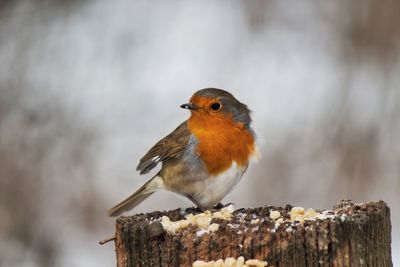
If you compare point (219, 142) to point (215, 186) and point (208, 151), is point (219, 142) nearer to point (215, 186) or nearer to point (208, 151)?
point (208, 151)

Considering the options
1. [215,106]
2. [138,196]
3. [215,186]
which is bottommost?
[215,186]

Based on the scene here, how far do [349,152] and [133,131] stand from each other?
189cm

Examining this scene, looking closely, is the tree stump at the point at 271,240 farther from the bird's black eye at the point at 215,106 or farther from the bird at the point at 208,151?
the bird's black eye at the point at 215,106

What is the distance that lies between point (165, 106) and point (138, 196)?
236cm

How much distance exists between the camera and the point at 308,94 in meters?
7.23

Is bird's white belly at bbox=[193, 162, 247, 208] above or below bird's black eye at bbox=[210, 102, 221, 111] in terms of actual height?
below

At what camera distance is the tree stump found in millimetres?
2740

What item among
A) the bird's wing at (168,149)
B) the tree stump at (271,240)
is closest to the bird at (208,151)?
the bird's wing at (168,149)

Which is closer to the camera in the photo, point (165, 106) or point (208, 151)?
point (208, 151)

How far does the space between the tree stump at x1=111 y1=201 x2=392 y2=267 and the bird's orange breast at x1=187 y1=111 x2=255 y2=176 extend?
1.50 metres

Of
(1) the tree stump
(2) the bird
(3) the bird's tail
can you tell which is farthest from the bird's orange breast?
(1) the tree stump

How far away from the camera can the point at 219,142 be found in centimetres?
463

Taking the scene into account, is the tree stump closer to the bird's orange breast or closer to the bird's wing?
the bird's orange breast

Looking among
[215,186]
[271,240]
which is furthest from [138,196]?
[271,240]
